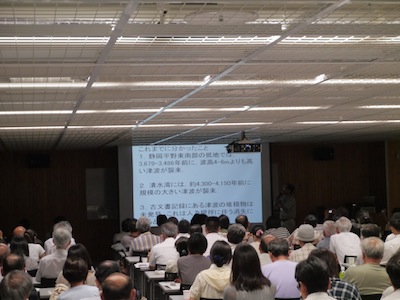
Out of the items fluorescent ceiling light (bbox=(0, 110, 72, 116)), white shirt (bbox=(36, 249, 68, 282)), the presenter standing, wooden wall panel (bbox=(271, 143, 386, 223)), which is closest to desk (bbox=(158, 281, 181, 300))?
white shirt (bbox=(36, 249, 68, 282))

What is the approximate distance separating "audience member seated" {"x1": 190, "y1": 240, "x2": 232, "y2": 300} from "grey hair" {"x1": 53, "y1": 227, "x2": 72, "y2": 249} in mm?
2056

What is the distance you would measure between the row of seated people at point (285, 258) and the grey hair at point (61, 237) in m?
1.20

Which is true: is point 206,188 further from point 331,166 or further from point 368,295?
point 368,295

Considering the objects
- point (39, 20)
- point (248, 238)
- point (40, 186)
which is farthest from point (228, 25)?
point (40, 186)

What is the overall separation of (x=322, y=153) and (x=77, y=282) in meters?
15.5

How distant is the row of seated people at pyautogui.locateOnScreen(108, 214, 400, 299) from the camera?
5.89m

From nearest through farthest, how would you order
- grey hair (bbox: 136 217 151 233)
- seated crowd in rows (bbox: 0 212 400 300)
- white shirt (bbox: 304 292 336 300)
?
white shirt (bbox: 304 292 336 300) → seated crowd in rows (bbox: 0 212 400 300) → grey hair (bbox: 136 217 151 233)

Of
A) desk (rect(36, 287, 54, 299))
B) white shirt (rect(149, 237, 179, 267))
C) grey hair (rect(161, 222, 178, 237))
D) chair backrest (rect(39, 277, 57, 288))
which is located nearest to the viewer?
desk (rect(36, 287, 54, 299))

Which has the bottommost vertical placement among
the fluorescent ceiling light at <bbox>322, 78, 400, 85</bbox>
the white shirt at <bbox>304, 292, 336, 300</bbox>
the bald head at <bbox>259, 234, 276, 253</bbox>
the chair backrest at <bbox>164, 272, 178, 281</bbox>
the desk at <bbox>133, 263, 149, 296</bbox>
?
the desk at <bbox>133, 263, 149, 296</bbox>

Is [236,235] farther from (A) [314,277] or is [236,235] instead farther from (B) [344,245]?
(A) [314,277]

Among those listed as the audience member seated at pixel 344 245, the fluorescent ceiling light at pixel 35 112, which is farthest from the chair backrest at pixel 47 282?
the audience member seated at pixel 344 245

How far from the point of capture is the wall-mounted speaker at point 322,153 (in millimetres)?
20219

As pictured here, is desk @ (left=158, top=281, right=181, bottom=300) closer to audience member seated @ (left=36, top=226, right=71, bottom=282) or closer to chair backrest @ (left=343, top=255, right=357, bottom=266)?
audience member seated @ (left=36, top=226, right=71, bottom=282)

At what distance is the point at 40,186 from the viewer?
1866cm
